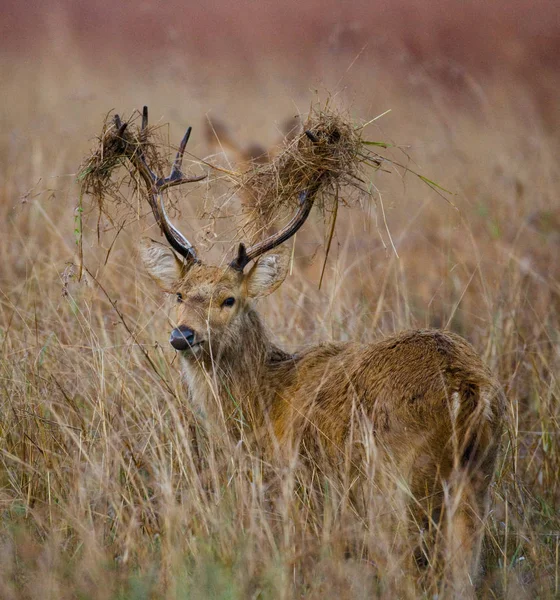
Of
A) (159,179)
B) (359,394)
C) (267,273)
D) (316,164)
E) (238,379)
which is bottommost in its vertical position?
(359,394)

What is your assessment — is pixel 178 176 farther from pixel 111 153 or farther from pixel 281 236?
pixel 281 236

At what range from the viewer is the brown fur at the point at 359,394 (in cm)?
399

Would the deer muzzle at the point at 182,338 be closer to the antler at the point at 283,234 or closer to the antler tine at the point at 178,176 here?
the antler at the point at 283,234

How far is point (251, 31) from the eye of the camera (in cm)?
1741

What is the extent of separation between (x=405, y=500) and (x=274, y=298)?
290 cm

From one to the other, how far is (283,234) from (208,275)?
48 centimetres

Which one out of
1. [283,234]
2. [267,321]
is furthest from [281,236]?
[267,321]

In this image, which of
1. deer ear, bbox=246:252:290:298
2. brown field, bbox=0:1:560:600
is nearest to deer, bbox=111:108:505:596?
deer ear, bbox=246:252:290:298

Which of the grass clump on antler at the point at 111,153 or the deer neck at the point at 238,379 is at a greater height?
the grass clump on antler at the point at 111,153

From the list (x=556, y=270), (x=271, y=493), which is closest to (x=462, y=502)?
(x=271, y=493)

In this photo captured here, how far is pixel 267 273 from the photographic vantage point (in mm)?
5137

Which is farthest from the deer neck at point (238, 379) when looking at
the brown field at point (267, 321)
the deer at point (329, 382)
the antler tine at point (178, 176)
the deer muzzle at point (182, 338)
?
the antler tine at point (178, 176)

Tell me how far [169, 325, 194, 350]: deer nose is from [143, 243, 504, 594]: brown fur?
0.24 ft

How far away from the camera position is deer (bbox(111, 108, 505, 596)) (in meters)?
4.00
